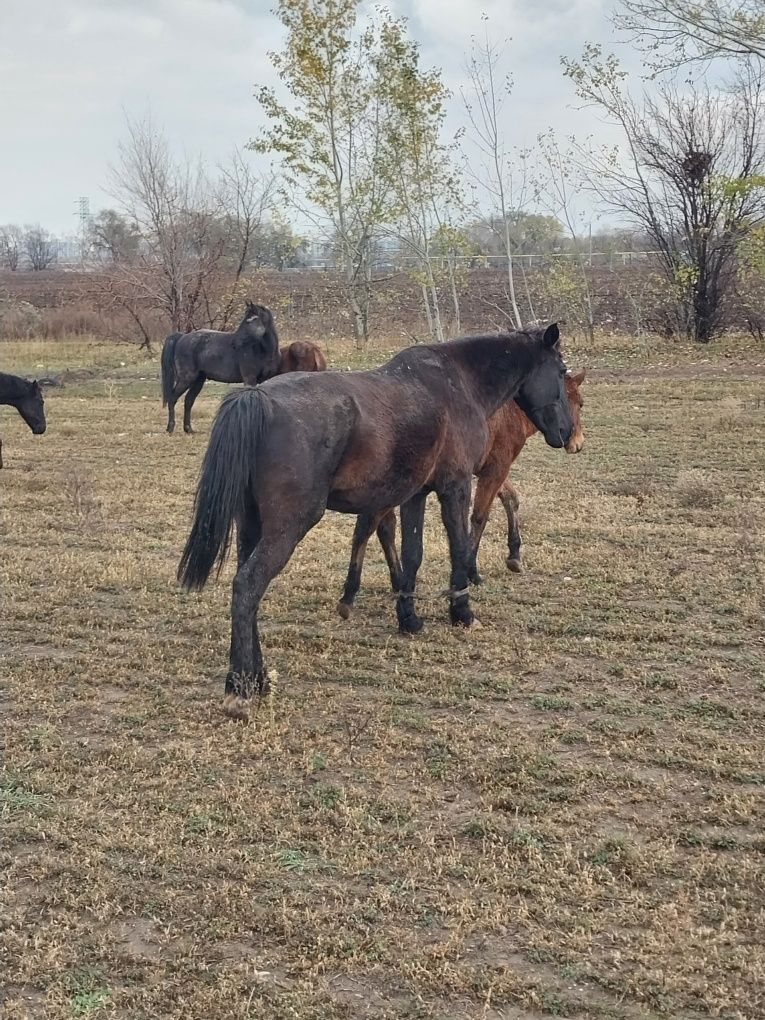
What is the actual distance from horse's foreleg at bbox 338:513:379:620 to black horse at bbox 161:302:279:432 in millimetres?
8515

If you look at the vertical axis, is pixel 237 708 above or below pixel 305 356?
below

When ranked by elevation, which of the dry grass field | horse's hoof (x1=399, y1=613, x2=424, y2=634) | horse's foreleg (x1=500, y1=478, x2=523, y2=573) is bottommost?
the dry grass field

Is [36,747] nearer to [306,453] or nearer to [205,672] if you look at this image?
[205,672]

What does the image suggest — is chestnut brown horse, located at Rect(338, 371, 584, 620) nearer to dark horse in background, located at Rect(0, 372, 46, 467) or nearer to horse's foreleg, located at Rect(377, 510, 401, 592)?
horse's foreleg, located at Rect(377, 510, 401, 592)

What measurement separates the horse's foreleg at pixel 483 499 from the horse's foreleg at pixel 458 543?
797mm

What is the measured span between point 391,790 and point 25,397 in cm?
1012

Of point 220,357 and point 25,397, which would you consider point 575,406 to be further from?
point 220,357

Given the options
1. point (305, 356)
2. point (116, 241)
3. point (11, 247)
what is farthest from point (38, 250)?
point (305, 356)

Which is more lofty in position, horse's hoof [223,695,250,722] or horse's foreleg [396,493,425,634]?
horse's foreleg [396,493,425,634]

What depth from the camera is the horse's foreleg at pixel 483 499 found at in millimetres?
6605

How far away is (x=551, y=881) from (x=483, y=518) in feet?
12.2

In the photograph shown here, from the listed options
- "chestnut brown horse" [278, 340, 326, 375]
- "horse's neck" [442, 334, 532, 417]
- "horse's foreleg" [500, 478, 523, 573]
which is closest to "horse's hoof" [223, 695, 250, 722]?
"horse's neck" [442, 334, 532, 417]

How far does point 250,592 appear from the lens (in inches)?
176

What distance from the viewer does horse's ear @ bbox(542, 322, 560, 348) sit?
595cm
